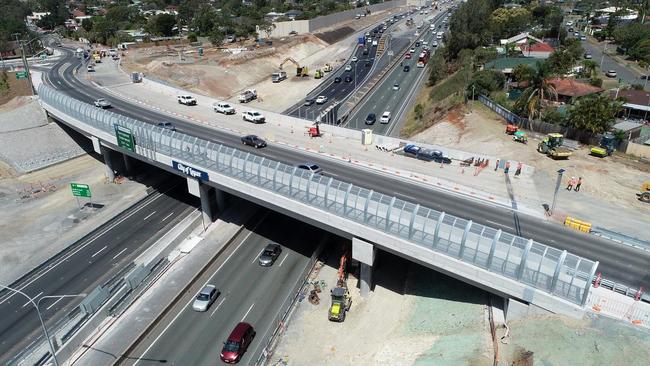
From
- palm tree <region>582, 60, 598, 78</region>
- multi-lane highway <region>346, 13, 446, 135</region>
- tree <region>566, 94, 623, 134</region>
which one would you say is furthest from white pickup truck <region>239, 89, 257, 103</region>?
palm tree <region>582, 60, 598, 78</region>

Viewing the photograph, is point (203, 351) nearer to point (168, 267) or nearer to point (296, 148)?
point (168, 267)

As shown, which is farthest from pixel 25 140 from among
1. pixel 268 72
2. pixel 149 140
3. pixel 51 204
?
pixel 268 72

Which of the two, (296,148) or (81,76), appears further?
(81,76)

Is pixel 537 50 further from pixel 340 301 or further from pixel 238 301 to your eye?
pixel 238 301

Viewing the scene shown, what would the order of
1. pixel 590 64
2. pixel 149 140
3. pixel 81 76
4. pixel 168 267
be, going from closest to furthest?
pixel 168 267, pixel 149 140, pixel 590 64, pixel 81 76

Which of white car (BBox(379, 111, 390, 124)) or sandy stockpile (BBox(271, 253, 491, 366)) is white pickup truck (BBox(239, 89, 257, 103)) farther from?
sandy stockpile (BBox(271, 253, 491, 366))

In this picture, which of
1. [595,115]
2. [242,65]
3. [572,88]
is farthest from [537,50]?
[242,65]
